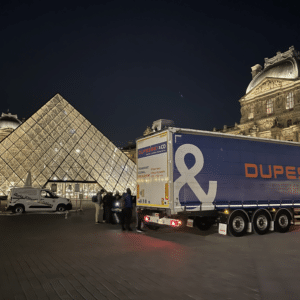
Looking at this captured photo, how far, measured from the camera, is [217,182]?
863 cm

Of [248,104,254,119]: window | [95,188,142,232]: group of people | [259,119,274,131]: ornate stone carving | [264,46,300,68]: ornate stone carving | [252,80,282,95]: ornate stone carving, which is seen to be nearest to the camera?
[95,188,142,232]: group of people

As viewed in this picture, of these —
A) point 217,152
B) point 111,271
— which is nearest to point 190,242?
point 217,152

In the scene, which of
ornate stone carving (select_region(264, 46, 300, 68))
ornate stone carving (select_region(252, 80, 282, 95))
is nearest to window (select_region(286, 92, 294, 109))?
ornate stone carving (select_region(252, 80, 282, 95))

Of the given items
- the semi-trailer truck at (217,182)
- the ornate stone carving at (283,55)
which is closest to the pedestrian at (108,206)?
the semi-trailer truck at (217,182)

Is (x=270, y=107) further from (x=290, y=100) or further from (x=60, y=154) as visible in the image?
(x=60, y=154)

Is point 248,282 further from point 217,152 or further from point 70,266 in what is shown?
point 217,152

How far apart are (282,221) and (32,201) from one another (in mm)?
12898

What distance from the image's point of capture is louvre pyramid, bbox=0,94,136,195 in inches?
1001

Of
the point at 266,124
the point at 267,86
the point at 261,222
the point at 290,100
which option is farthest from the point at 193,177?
the point at 267,86

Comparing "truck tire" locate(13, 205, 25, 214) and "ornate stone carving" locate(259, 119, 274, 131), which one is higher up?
"ornate stone carving" locate(259, 119, 274, 131)

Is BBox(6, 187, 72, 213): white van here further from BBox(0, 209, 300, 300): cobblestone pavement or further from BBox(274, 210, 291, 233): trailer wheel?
BBox(274, 210, 291, 233): trailer wheel

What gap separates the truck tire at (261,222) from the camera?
9203 millimetres

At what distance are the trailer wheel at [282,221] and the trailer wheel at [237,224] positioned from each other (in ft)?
4.49

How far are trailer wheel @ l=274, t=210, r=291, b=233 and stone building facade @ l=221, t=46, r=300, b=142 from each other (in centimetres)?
3957
